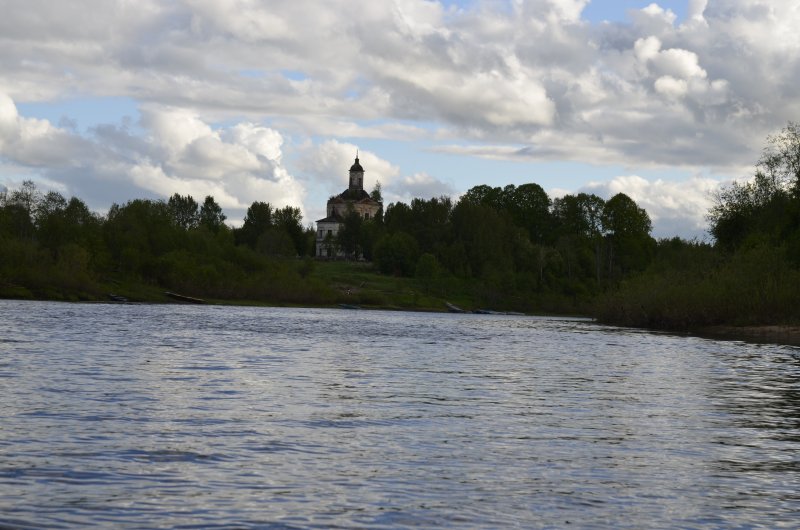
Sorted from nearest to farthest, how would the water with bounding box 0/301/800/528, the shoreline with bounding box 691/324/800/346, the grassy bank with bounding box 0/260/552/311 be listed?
the water with bounding box 0/301/800/528 → the shoreline with bounding box 691/324/800/346 → the grassy bank with bounding box 0/260/552/311

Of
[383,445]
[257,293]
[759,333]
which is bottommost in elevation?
[383,445]

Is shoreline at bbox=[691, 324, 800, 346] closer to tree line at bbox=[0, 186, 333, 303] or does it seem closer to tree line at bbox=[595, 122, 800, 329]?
tree line at bbox=[595, 122, 800, 329]

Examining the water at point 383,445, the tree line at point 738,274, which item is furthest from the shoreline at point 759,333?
the water at point 383,445

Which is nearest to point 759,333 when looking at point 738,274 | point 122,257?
point 738,274

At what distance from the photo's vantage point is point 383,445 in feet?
70.2

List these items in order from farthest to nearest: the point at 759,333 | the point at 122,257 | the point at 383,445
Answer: the point at 122,257, the point at 759,333, the point at 383,445

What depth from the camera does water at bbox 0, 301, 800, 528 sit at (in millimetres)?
15336

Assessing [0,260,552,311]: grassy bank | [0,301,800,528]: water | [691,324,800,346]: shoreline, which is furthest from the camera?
[0,260,552,311]: grassy bank

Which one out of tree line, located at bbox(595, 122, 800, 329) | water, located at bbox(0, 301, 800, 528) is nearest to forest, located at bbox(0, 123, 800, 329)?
tree line, located at bbox(595, 122, 800, 329)

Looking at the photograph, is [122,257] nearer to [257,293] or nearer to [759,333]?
[257,293]

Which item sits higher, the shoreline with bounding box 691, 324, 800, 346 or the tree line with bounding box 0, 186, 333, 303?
the tree line with bounding box 0, 186, 333, 303

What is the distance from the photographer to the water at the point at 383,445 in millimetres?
15336

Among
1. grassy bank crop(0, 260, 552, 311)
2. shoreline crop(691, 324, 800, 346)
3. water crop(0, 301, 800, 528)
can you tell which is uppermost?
grassy bank crop(0, 260, 552, 311)

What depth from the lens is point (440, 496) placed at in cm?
1639
